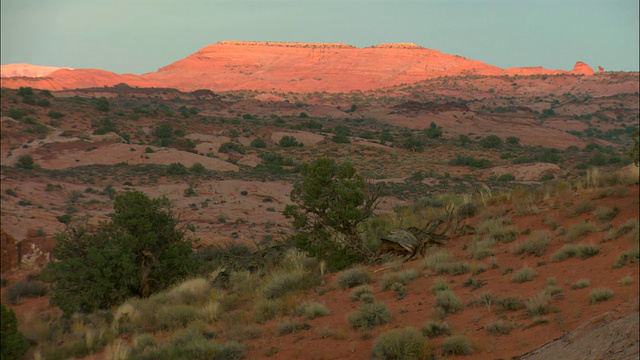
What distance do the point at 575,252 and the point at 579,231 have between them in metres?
0.67

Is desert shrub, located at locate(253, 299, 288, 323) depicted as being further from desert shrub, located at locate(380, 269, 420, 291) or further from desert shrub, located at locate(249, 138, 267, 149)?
desert shrub, located at locate(249, 138, 267, 149)

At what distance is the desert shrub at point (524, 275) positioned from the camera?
22.2 feet

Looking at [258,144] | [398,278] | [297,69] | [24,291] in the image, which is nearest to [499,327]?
[398,278]

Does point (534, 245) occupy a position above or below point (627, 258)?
below

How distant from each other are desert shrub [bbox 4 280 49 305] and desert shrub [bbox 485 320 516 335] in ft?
37.9

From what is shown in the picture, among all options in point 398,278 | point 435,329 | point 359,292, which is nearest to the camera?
point 435,329

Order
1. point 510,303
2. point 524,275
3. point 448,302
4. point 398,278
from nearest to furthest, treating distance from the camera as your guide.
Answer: point 510,303 → point 448,302 → point 524,275 → point 398,278

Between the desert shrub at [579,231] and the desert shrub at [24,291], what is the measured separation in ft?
40.4

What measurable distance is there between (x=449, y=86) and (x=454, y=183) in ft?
253

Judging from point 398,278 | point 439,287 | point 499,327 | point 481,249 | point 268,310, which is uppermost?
point 481,249

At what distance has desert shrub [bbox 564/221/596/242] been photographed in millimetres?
7469

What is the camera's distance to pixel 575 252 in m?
6.96

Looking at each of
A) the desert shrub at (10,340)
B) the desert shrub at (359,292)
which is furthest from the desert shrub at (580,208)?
the desert shrub at (10,340)

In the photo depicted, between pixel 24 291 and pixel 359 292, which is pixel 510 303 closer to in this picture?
pixel 359 292
